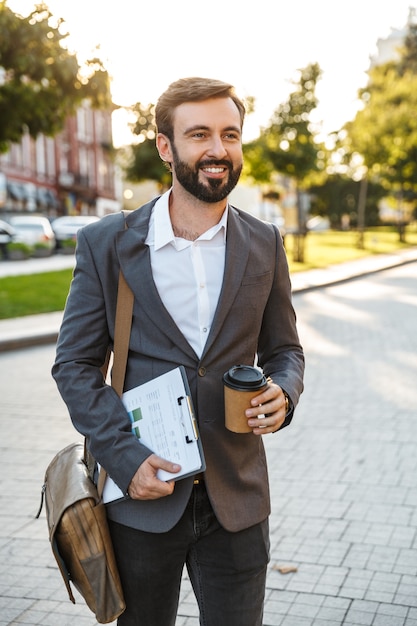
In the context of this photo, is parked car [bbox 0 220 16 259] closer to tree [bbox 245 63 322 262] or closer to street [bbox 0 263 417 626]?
tree [bbox 245 63 322 262]

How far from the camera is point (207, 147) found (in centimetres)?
240

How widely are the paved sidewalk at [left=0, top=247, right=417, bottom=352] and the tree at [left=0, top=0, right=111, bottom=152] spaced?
3302mm

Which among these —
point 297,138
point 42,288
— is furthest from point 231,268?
point 297,138

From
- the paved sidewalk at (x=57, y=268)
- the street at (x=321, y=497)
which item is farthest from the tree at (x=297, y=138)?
the street at (x=321, y=497)

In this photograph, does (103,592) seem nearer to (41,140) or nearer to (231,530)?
(231,530)

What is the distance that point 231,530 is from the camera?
7.89 ft

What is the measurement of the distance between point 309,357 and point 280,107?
18.3 m

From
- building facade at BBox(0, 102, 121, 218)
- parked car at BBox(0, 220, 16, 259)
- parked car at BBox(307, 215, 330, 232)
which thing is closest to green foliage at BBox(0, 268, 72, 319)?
parked car at BBox(0, 220, 16, 259)

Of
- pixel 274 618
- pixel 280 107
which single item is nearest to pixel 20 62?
pixel 274 618

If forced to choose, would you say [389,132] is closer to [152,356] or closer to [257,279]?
[257,279]

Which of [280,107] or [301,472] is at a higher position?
[280,107]

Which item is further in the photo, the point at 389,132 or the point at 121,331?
the point at 389,132

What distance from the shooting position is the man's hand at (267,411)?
7.58 ft

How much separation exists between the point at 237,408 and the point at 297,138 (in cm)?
2664
